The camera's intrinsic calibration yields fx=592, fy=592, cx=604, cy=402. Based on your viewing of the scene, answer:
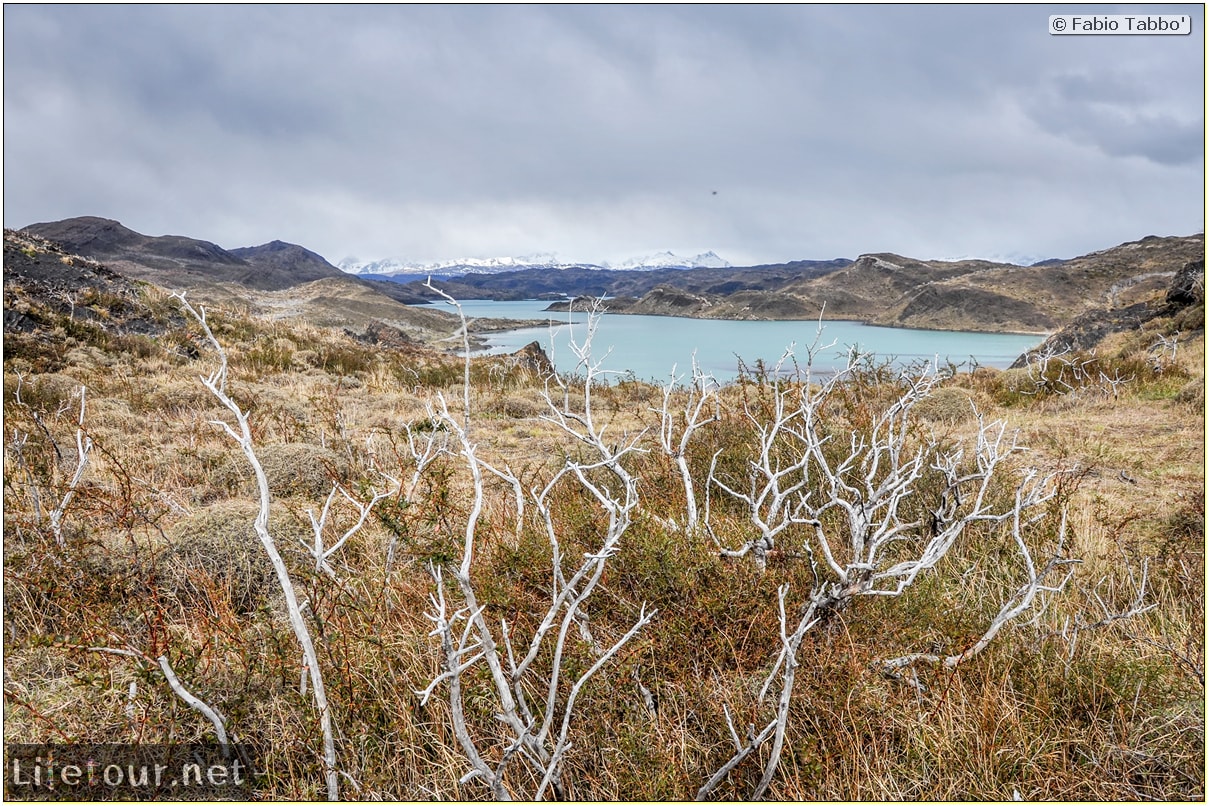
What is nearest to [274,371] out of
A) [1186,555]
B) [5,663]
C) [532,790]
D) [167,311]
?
[167,311]

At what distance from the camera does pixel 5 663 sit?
2713mm

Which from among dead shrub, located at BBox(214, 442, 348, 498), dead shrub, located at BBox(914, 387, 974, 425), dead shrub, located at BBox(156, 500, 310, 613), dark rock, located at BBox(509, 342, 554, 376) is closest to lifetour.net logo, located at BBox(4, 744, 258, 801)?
dead shrub, located at BBox(156, 500, 310, 613)

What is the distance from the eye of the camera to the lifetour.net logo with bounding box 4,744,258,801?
198cm

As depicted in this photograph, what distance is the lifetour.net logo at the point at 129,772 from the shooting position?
1979 millimetres

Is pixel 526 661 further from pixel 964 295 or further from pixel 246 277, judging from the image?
pixel 246 277

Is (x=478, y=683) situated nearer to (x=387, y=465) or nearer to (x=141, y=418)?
(x=387, y=465)

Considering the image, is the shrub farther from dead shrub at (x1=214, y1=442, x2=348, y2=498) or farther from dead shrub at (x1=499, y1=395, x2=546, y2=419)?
dead shrub at (x1=214, y1=442, x2=348, y2=498)

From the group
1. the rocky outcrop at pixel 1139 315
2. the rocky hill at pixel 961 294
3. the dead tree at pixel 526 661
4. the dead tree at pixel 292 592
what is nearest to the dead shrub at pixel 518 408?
the dead tree at pixel 526 661

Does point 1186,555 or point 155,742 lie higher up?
point 1186,555

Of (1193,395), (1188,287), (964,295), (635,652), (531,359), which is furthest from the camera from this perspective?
(964,295)

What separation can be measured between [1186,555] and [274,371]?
13667mm

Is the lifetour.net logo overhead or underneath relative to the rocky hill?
underneath

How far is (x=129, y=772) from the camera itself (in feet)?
6.64

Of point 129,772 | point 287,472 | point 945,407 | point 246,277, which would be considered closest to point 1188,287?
point 945,407
